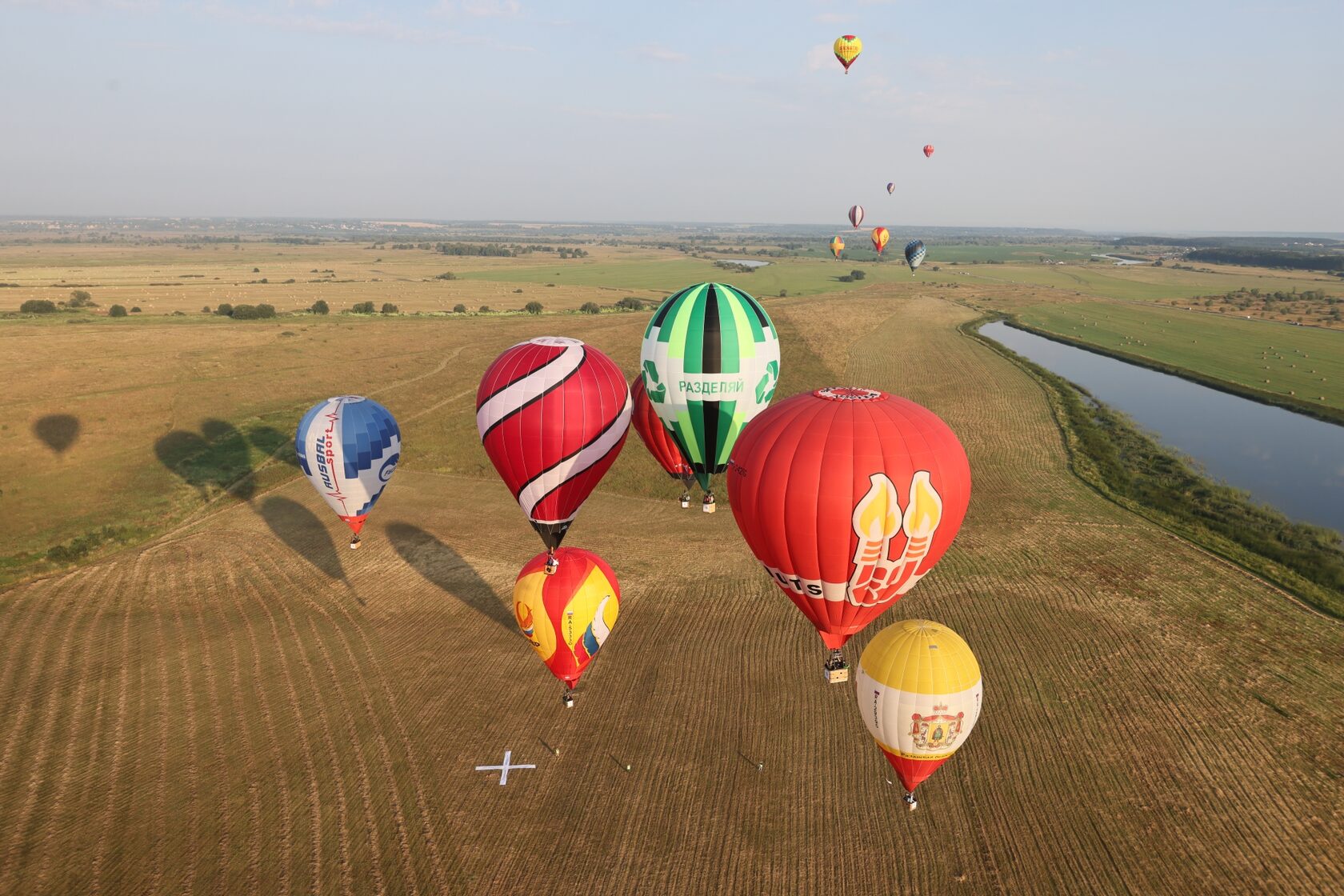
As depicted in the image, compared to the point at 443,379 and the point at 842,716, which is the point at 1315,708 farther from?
the point at 443,379

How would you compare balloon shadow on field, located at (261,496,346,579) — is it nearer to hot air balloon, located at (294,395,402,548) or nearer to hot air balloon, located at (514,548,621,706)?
hot air balloon, located at (294,395,402,548)

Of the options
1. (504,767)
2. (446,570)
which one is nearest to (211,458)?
(446,570)

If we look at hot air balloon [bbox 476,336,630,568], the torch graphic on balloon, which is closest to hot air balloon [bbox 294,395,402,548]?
hot air balloon [bbox 476,336,630,568]

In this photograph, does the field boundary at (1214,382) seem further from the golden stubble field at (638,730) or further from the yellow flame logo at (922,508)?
the yellow flame logo at (922,508)

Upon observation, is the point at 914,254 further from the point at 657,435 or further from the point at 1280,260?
A: the point at 1280,260

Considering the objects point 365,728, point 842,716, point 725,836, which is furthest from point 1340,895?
point 365,728
